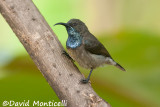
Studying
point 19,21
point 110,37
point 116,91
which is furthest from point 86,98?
point 110,37

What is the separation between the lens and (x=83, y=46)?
4328mm

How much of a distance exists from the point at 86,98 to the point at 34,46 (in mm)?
635

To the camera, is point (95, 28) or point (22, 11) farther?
point (95, 28)

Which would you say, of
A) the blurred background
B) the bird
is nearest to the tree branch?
the blurred background

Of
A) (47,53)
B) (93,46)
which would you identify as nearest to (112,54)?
(93,46)

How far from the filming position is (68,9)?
17.7 ft

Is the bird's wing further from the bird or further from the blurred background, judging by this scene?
the blurred background

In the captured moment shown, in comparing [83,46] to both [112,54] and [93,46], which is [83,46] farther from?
[112,54]

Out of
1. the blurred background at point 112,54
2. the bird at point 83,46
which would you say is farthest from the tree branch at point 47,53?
the bird at point 83,46

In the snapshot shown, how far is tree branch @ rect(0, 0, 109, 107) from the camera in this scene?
341cm

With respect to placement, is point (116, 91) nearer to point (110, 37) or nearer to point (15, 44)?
point (110, 37)

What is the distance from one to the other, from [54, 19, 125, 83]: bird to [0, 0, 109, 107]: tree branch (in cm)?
49

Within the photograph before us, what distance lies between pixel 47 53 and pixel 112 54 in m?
1.01

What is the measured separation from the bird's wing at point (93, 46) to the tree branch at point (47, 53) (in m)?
0.55
